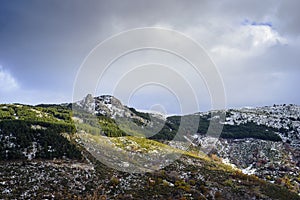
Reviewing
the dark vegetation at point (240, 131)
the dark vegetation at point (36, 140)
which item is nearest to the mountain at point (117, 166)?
the dark vegetation at point (36, 140)

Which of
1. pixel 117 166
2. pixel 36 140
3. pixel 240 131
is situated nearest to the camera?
pixel 117 166

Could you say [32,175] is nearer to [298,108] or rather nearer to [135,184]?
[135,184]

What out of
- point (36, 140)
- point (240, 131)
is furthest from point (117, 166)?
point (240, 131)

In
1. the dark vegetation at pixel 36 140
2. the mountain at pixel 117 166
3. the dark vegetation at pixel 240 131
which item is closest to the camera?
A: the mountain at pixel 117 166

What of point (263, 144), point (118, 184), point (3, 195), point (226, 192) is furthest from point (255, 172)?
point (3, 195)

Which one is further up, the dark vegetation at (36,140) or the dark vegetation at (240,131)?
the dark vegetation at (240,131)

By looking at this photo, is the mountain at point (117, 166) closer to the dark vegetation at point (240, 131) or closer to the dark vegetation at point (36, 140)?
the dark vegetation at point (36, 140)

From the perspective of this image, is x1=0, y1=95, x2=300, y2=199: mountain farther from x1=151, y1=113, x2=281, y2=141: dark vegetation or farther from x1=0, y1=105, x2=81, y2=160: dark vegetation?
x1=151, y1=113, x2=281, y2=141: dark vegetation

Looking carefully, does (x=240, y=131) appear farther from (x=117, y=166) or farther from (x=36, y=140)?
(x=36, y=140)

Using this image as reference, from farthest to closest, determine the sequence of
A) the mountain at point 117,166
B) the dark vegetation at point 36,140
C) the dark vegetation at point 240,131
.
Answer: the dark vegetation at point 240,131 → the dark vegetation at point 36,140 → the mountain at point 117,166

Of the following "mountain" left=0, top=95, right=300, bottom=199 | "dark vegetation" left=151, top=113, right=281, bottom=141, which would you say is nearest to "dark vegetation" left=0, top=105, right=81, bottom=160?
"mountain" left=0, top=95, right=300, bottom=199

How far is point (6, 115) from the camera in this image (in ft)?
301

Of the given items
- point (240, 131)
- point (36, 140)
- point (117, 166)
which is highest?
point (240, 131)

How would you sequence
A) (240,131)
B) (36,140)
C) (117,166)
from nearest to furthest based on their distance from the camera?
(117,166)
(36,140)
(240,131)
